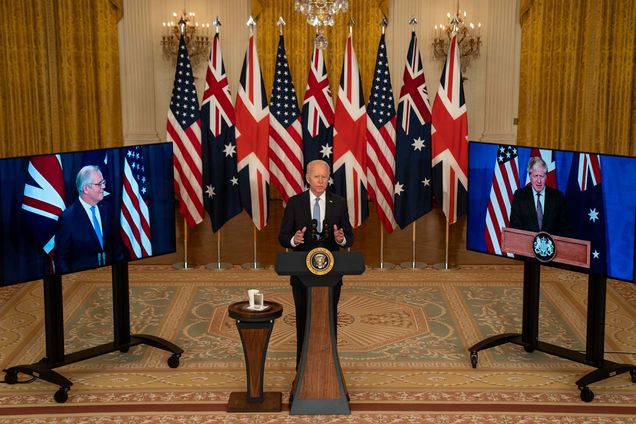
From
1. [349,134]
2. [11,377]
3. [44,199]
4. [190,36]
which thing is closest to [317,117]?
[349,134]

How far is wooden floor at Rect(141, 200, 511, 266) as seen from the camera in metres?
13.1

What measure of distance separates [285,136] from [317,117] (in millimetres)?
536

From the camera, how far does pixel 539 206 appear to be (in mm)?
8125

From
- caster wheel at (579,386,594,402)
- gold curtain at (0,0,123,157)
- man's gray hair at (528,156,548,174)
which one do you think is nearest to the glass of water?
man's gray hair at (528,156,548,174)

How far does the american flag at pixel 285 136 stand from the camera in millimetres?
12414

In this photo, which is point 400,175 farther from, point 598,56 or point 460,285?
point 598,56

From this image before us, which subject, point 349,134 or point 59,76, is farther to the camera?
point 59,76

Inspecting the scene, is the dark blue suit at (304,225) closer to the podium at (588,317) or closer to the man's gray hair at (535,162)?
the podium at (588,317)

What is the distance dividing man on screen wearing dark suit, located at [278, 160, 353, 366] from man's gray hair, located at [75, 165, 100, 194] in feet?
6.06

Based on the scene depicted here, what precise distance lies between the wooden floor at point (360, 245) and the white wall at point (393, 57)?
2868 mm

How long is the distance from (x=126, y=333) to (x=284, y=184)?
4.18 meters

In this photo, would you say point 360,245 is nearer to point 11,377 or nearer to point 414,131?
point 414,131

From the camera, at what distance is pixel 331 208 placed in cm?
802

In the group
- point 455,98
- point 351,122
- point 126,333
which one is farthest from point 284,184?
point 126,333
